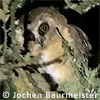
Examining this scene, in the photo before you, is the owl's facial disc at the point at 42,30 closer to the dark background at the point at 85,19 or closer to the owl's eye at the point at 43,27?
the owl's eye at the point at 43,27

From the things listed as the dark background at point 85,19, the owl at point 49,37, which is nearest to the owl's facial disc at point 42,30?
the owl at point 49,37

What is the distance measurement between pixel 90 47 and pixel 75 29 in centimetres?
14

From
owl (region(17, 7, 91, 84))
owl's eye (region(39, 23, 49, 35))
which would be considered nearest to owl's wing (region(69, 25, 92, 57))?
owl (region(17, 7, 91, 84))

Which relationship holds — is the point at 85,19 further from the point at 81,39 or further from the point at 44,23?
the point at 44,23

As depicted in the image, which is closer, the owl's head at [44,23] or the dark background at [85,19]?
the owl's head at [44,23]

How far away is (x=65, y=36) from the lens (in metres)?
1.67

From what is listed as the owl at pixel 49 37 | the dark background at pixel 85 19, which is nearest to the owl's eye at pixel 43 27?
the owl at pixel 49 37

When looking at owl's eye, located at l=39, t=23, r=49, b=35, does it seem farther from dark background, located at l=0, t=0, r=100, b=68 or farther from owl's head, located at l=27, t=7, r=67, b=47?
dark background, located at l=0, t=0, r=100, b=68

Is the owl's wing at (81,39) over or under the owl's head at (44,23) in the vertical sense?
under

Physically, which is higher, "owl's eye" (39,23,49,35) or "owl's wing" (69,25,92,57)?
"owl's eye" (39,23,49,35)

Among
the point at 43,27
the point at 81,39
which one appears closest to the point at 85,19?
the point at 81,39

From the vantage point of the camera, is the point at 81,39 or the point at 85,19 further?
the point at 85,19

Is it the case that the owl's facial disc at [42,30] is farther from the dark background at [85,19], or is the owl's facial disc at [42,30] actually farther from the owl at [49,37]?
the dark background at [85,19]

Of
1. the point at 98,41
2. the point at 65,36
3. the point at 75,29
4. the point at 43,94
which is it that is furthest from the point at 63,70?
the point at 43,94
